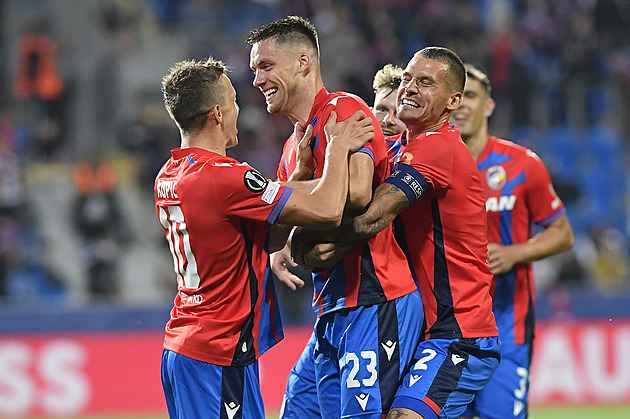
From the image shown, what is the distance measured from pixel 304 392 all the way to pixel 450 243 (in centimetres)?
113

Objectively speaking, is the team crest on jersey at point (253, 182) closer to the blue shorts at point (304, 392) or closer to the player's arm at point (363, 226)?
the player's arm at point (363, 226)

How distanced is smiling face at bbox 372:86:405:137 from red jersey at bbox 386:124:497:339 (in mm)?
682

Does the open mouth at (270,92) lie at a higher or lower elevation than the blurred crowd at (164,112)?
lower

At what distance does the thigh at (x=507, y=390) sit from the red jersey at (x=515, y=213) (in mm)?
111

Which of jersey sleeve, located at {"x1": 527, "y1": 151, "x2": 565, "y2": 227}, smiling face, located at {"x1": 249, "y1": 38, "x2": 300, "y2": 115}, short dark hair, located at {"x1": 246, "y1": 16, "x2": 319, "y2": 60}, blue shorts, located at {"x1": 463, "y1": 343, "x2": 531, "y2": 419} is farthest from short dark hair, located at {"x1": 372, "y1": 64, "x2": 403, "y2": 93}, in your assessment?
blue shorts, located at {"x1": 463, "y1": 343, "x2": 531, "y2": 419}

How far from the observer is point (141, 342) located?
10.5 meters

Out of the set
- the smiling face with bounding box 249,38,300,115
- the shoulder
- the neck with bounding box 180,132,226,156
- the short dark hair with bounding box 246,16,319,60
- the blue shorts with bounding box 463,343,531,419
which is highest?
the short dark hair with bounding box 246,16,319,60

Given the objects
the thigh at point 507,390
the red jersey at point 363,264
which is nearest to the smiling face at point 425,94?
the red jersey at point 363,264

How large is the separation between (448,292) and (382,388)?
1.95 feet

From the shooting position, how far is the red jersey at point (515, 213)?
19.6ft

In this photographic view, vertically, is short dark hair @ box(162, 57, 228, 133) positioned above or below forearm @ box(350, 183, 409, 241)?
above

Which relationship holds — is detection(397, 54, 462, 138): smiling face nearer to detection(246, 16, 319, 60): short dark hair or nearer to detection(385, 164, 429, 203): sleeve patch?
detection(385, 164, 429, 203): sleeve patch

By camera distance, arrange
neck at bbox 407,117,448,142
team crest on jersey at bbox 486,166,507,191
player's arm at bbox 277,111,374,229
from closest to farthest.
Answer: player's arm at bbox 277,111,374,229
neck at bbox 407,117,448,142
team crest on jersey at bbox 486,166,507,191

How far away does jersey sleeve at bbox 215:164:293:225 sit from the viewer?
14.0 feet
